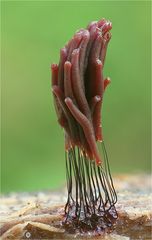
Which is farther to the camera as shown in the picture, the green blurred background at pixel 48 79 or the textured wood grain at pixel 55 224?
the green blurred background at pixel 48 79

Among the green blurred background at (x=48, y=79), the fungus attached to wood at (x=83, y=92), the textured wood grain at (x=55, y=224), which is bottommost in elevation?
the textured wood grain at (x=55, y=224)

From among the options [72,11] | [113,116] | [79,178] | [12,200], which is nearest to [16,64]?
[72,11]

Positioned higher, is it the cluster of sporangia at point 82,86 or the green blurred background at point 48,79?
the green blurred background at point 48,79

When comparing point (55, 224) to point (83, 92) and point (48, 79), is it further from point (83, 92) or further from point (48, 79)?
point (48, 79)

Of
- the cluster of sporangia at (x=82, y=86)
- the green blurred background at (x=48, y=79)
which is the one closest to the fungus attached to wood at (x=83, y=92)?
the cluster of sporangia at (x=82, y=86)

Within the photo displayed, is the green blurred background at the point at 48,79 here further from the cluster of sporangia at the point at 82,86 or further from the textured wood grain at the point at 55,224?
the cluster of sporangia at the point at 82,86

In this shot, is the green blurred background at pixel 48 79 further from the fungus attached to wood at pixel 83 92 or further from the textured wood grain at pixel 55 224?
the fungus attached to wood at pixel 83 92

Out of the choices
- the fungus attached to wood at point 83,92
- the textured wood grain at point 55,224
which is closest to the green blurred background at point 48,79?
the textured wood grain at point 55,224

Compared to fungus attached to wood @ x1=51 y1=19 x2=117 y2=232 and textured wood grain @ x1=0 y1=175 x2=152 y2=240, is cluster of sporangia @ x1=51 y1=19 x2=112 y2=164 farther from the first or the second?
textured wood grain @ x1=0 y1=175 x2=152 y2=240

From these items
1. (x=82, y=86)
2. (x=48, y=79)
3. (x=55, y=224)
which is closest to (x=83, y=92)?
(x=82, y=86)
